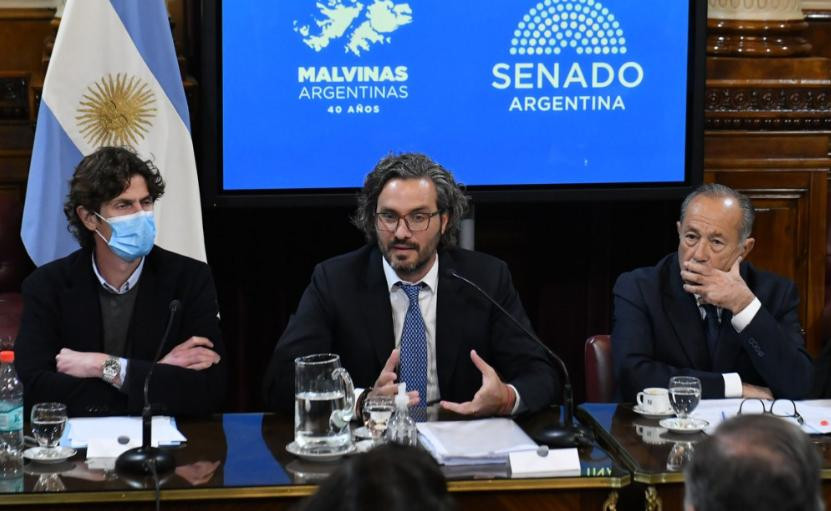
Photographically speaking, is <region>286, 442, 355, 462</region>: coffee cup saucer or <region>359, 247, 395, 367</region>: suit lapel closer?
<region>286, 442, 355, 462</region>: coffee cup saucer

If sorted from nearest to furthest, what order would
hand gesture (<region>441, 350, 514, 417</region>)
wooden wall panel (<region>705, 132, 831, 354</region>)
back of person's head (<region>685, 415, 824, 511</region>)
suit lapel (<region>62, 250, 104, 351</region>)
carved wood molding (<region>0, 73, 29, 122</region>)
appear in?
back of person's head (<region>685, 415, 824, 511</region>), hand gesture (<region>441, 350, 514, 417</region>), suit lapel (<region>62, 250, 104, 351</region>), carved wood molding (<region>0, 73, 29, 122</region>), wooden wall panel (<region>705, 132, 831, 354</region>)

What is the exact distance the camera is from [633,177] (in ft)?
17.0

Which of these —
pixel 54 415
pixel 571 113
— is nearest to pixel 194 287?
pixel 54 415

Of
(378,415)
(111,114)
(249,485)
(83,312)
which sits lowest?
(249,485)

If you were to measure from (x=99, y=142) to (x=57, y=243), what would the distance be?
408 millimetres

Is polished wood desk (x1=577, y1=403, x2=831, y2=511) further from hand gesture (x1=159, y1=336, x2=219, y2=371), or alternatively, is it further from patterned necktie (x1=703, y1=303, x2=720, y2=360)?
hand gesture (x1=159, y1=336, x2=219, y2=371)

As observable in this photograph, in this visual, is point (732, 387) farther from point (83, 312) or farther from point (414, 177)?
point (83, 312)

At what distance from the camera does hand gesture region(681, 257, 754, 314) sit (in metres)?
3.62

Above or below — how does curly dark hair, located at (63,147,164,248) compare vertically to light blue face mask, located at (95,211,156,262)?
above

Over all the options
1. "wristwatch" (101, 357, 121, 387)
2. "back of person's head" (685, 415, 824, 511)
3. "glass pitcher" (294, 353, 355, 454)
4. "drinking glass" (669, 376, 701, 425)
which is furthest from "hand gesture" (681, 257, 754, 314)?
"back of person's head" (685, 415, 824, 511)

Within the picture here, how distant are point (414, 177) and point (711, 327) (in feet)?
3.25

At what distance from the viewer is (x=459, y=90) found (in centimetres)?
509

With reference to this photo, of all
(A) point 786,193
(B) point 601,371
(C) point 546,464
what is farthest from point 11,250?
(A) point 786,193

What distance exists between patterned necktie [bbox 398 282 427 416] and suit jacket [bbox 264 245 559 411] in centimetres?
4
